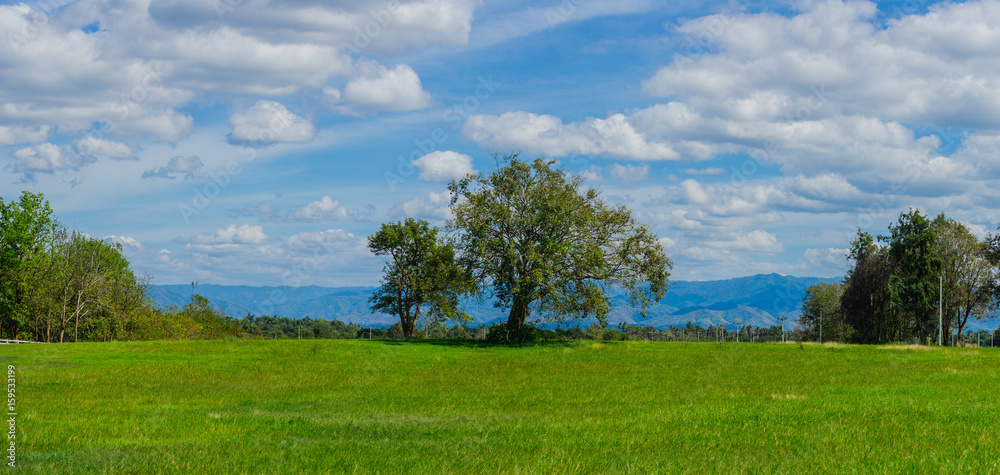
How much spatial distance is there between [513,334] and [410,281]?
21.5 metres

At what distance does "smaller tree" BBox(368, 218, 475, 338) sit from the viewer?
67375 mm

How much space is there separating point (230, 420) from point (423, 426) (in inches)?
167

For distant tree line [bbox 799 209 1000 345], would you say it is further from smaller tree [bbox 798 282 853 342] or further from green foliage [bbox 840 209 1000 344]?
smaller tree [bbox 798 282 853 342]

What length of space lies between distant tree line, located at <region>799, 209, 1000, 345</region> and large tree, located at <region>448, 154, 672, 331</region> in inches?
1465

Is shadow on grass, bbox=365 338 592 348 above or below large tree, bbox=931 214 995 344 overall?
below

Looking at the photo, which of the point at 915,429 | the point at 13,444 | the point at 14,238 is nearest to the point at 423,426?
the point at 13,444

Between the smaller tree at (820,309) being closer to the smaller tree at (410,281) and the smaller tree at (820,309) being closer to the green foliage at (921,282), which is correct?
the green foliage at (921,282)

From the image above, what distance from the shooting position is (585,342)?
5144cm

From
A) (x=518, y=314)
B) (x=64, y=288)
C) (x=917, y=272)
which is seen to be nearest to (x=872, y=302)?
(x=917, y=272)

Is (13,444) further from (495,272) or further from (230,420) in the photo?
(495,272)

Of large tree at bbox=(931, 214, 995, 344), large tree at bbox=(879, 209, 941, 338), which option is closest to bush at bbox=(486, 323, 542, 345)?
large tree at bbox=(879, 209, 941, 338)

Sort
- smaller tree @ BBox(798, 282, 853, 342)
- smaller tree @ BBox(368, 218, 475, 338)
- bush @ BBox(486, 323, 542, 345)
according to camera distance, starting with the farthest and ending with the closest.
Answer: smaller tree @ BBox(798, 282, 853, 342)
smaller tree @ BBox(368, 218, 475, 338)
bush @ BBox(486, 323, 542, 345)

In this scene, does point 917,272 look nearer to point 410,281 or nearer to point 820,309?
point 410,281

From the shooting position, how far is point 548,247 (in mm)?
48469
